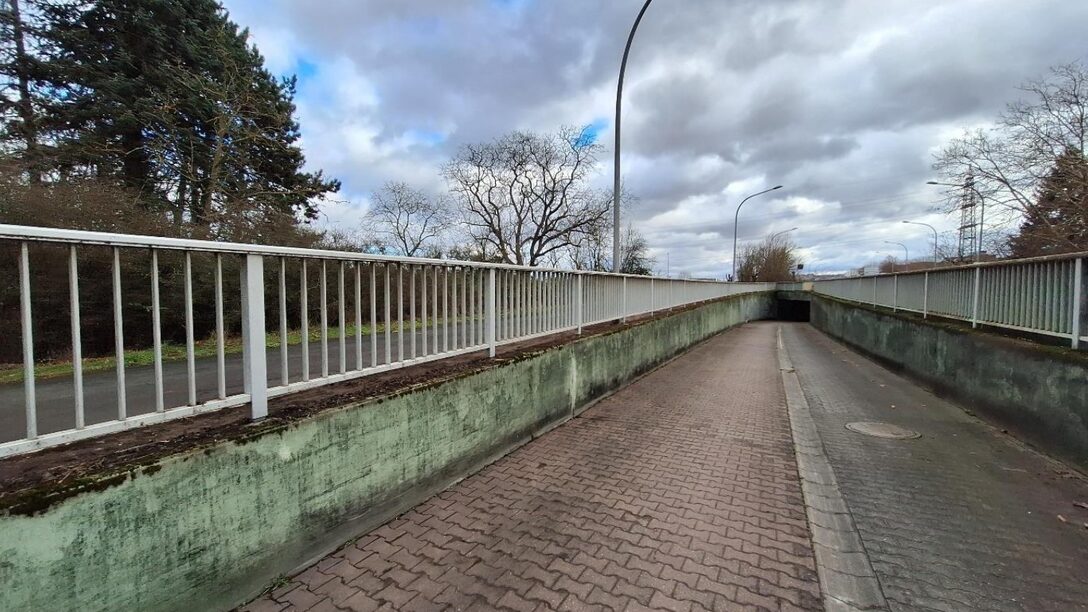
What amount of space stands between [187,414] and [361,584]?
50.2 inches

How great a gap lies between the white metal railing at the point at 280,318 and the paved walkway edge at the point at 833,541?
2980mm

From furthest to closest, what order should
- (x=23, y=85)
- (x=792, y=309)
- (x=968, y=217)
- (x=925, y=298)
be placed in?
(x=792, y=309), (x=968, y=217), (x=23, y=85), (x=925, y=298)

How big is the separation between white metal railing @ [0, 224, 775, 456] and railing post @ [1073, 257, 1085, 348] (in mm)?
4944

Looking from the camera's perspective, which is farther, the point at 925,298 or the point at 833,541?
the point at 925,298

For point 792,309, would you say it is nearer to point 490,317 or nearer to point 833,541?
point 490,317

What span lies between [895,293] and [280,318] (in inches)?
502

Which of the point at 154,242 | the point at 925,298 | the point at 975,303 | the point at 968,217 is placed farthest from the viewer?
the point at 968,217

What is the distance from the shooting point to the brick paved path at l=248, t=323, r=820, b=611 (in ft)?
7.89

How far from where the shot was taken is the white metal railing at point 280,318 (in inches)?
77.5

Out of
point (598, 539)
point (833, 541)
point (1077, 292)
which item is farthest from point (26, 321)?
point (1077, 292)

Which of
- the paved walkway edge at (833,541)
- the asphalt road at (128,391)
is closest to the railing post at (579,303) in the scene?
the asphalt road at (128,391)

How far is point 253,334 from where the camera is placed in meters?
2.52

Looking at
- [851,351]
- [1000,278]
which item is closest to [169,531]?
[1000,278]

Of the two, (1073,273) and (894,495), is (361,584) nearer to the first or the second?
(894,495)
